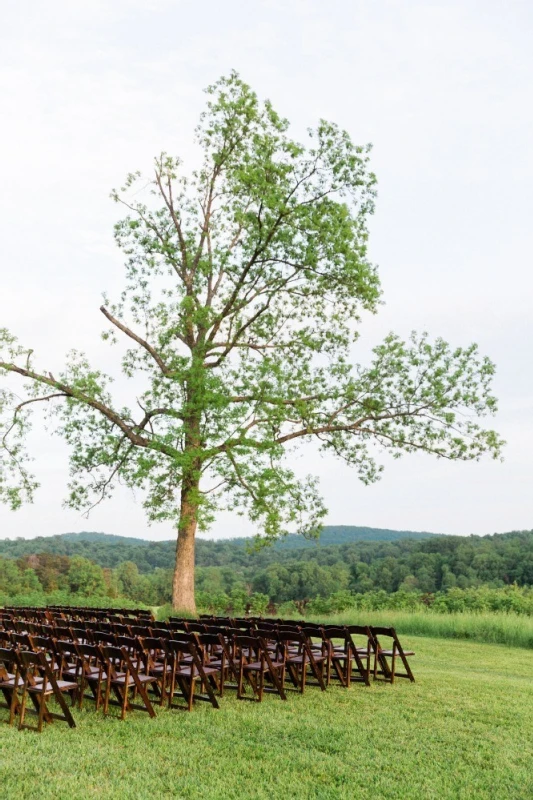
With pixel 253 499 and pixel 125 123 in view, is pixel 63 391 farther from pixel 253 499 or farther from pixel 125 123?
pixel 125 123

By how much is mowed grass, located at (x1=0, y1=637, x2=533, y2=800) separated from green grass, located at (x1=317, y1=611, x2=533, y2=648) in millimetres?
8802

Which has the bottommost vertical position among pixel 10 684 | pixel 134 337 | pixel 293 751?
pixel 293 751

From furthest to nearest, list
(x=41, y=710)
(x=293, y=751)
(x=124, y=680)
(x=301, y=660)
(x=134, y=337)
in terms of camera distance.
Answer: (x=134, y=337) → (x=301, y=660) → (x=124, y=680) → (x=41, y=710) → (x=293, y=751)

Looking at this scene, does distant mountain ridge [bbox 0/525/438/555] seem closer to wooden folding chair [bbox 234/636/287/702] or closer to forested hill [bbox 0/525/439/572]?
forested hill [bbox 0/525/439/572]

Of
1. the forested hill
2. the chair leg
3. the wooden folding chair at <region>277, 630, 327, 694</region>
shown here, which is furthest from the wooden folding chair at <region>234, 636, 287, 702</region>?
the forested hill

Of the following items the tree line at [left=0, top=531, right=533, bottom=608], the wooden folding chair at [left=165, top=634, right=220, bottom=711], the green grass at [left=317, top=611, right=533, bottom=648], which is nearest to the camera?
the wooden folding chair at [left=165, top=634, right=220, bottom=711]

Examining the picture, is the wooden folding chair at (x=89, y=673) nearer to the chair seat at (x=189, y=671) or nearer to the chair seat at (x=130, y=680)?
the chair seat at (x=130, y=680)

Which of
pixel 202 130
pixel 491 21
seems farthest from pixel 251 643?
pixel 202 130

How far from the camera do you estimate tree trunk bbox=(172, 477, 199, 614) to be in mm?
19891

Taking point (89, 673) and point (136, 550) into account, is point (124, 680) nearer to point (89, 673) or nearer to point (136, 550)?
point (89, 673)

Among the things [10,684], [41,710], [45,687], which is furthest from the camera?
[10,684]

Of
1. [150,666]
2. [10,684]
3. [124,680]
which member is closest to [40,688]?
[10,684]

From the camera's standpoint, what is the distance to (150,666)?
8492 millimetres

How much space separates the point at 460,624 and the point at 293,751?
13.2m
